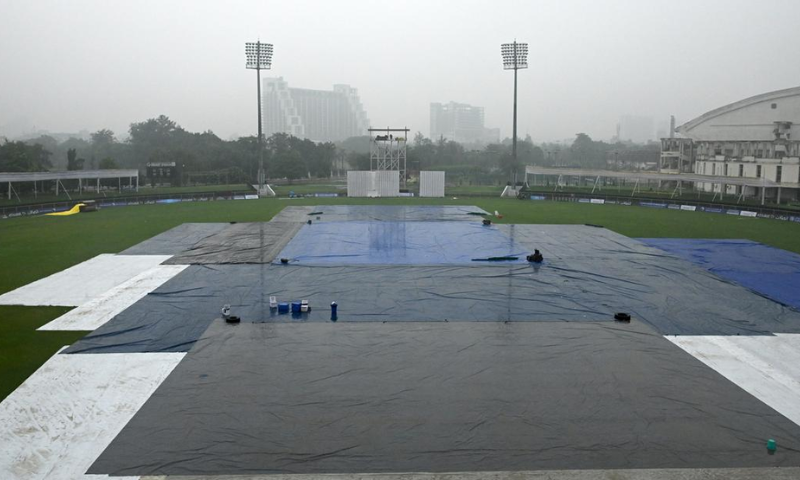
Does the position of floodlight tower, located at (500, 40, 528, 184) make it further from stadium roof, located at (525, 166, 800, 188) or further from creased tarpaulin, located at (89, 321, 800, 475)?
creased tarpaulin, located at (89, 321, 800, 475)

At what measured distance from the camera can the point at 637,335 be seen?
34.7 feet

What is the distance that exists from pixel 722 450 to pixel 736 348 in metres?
4.43

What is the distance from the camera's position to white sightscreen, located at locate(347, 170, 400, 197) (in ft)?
131

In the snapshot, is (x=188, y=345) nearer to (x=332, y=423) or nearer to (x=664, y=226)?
(x=332, y=423)

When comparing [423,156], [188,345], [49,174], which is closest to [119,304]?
[188,345]

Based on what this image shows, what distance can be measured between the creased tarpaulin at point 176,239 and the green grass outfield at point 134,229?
0.61 meters

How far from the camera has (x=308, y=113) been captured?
180 metres

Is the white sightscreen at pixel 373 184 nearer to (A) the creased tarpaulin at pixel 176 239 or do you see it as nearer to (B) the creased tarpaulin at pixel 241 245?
(B) the creased tarpaulin at pixel 241 245

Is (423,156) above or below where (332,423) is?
above

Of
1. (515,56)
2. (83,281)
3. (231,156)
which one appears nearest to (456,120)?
(231,156)

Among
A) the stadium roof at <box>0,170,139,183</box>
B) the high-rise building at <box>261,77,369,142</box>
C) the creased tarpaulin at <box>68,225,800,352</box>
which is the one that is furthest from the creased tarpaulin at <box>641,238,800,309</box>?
the high-rise building at <box>261,77,369,142</box>

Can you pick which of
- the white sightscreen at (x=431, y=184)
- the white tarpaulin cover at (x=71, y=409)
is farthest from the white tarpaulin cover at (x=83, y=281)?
the white sightscreen at (x=431, y=184)

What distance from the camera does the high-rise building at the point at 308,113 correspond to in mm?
176125

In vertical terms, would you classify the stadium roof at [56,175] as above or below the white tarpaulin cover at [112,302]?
Result: above
